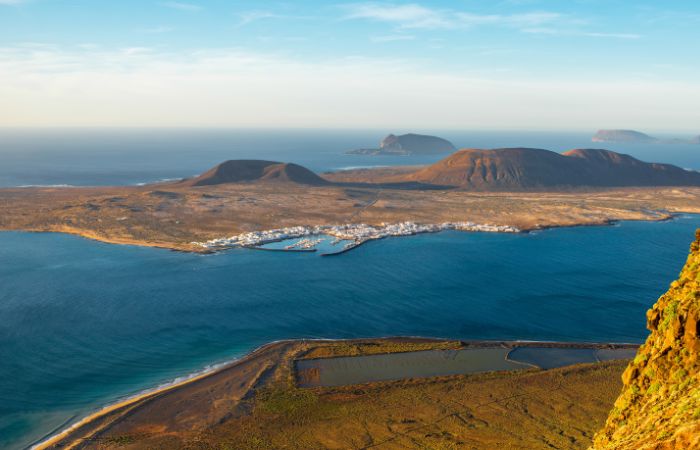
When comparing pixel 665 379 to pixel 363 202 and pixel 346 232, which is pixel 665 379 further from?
pixel 363 202

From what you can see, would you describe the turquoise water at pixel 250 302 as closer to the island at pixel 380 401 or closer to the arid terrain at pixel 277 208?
the island at pixel 380 401

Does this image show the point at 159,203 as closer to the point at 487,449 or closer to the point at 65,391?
the point at 65,391

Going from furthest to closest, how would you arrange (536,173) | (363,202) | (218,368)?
(536,173) < (363,202) < (218,368)

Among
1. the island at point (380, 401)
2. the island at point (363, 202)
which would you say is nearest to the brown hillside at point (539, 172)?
the island at point (363, 202)

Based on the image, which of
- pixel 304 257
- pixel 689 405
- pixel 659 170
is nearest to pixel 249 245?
pixel 304 257

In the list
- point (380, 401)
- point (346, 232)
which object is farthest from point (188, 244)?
point (380, 401)
